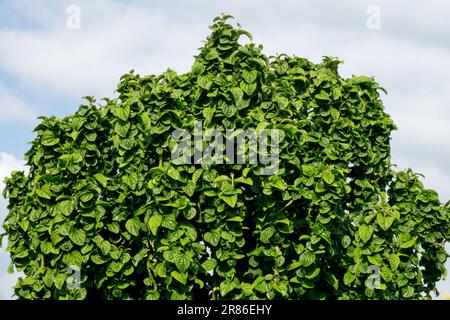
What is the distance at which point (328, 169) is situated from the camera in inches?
206

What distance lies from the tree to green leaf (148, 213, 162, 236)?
11 millimetres

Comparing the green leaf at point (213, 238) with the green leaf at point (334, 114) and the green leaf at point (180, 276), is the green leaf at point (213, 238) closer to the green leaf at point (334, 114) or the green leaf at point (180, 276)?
the green leaf at point (180, 276)

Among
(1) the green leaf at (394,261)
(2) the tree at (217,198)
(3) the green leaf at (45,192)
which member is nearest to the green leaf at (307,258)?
(2) the tree at (217,198)

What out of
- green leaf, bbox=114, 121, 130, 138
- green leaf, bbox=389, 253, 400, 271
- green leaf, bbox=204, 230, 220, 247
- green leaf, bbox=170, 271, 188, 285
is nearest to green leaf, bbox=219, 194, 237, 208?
green leaf, bbox=204, 230, 220, 247

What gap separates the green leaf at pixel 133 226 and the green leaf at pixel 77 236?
1.21 ft

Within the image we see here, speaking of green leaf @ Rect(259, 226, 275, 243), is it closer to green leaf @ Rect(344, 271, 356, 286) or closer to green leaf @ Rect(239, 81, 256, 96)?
green leaf @ Rect(344, 271, 356, 286)

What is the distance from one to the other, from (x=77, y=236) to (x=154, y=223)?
701 millimetres

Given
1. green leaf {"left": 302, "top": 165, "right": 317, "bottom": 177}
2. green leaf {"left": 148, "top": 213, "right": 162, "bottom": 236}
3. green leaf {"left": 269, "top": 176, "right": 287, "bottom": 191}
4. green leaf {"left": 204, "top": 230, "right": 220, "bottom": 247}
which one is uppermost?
green leaf {"left": 302, "top": 165, "right": 317, "bottom": 177}

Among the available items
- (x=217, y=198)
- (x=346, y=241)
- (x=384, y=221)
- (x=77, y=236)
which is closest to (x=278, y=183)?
(x=217, y=198)

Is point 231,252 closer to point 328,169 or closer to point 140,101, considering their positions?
point 328,169

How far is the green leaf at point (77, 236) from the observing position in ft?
17.5

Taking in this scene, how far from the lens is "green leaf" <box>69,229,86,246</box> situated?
5.35 meters

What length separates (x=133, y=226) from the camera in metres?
5.35
